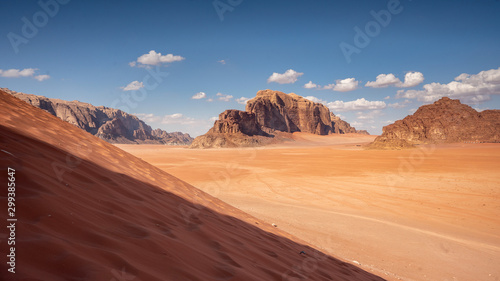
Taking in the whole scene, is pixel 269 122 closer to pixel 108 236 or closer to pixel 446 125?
pixel 446 125

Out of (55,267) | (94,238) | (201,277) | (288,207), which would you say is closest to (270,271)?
(201,277)

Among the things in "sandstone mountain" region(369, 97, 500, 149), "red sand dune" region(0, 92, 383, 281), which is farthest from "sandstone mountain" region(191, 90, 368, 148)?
"red sand dune" region(0, 92, 383, 281)

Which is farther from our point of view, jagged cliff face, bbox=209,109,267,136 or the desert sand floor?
jagged cliff face, bbox=209,109,267,136

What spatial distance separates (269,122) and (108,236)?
381ft

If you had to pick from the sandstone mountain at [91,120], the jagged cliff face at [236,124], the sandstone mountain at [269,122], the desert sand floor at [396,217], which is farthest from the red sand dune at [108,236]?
the sandstone mountain at [91,120]

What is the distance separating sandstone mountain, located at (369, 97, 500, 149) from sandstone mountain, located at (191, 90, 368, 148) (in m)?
41.2

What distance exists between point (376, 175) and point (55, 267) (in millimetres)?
18347

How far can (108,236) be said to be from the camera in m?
1.93

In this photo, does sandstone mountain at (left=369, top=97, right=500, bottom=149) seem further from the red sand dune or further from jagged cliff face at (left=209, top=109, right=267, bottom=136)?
the red sand dune

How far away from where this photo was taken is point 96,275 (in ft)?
4.56

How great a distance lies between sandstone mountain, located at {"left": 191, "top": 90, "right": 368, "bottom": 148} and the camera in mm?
81463

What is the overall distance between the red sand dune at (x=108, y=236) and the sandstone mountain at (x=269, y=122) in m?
73.8

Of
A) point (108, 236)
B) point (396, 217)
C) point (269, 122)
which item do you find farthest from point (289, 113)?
point (108, 236)

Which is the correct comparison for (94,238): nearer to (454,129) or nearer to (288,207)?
(288,207)
